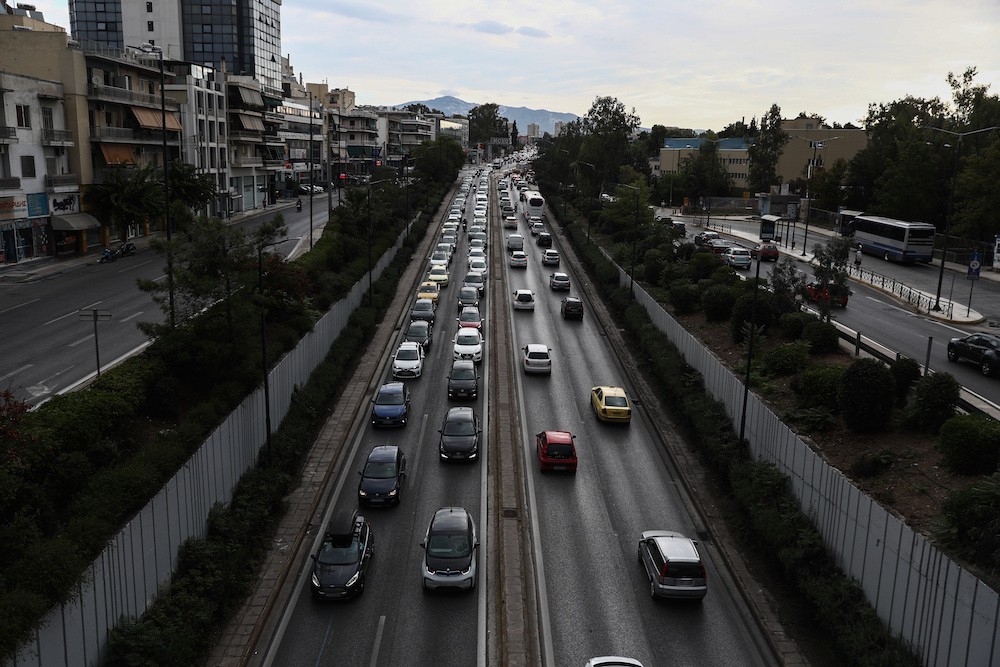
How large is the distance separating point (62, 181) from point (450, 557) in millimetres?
50480

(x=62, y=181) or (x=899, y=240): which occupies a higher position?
(x=62, y=181)

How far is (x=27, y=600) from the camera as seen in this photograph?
13.3m

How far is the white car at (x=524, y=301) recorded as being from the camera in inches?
2140

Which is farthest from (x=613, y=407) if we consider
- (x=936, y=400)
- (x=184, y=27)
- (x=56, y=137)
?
(x=184, y=27)

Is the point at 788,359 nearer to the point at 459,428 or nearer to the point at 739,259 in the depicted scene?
the point at 459,428

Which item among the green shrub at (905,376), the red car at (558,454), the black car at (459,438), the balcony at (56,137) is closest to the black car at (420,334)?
the black car at (459,438)

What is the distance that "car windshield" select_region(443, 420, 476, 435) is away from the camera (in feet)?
98.5

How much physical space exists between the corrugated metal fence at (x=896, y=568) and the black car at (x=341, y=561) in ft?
40.0

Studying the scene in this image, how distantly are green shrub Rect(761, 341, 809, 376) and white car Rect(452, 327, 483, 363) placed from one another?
51.2ft

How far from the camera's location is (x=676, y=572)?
20.6 metres

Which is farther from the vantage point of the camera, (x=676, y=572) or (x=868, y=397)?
(x=868, y=397)

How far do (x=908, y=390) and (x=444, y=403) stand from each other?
19026 millimetres

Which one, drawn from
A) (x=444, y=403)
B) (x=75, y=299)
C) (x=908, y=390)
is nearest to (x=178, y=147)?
(x=75, y=299)

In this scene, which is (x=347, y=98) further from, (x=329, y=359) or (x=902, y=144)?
(x=329, y=359)
